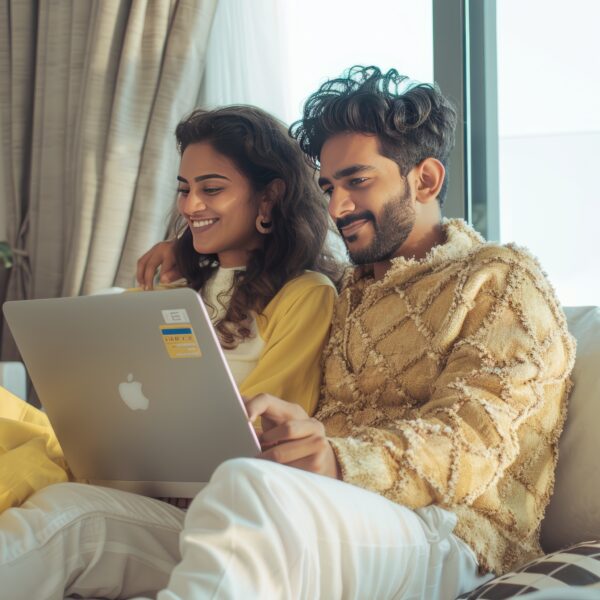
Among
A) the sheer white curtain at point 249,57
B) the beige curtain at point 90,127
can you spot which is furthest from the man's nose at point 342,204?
the beige curtain at point 90,127

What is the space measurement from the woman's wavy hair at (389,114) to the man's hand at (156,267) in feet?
1.59

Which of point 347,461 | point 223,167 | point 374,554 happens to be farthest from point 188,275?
point 374,554

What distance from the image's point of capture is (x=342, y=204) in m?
1.59

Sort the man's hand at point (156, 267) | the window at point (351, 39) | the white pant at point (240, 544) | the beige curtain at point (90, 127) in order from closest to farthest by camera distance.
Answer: the white pant at point (240, 544) → the man's hand at point (156, 267) → the window at point (351, 39) → the beige curtain at point (90, 127)

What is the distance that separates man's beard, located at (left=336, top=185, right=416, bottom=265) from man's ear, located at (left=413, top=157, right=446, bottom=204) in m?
0.03

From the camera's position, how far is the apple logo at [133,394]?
4.19 ft

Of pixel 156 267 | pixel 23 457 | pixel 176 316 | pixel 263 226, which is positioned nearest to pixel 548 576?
pixel 176 316

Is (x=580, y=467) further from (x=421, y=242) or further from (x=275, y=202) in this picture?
(x=275, y=202)

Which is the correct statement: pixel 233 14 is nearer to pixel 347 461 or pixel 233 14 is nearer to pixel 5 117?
pixel 5 117

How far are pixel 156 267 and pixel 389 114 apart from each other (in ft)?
2.25

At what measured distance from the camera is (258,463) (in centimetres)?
105

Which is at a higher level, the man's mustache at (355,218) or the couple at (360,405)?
the man's mustache at (355,218)

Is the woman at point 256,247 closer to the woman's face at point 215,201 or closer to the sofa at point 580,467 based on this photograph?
the woman's face at point 215,201

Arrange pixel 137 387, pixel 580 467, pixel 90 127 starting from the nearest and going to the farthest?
pixel 137 387 < pixel 580 467 < pixel 90 127
